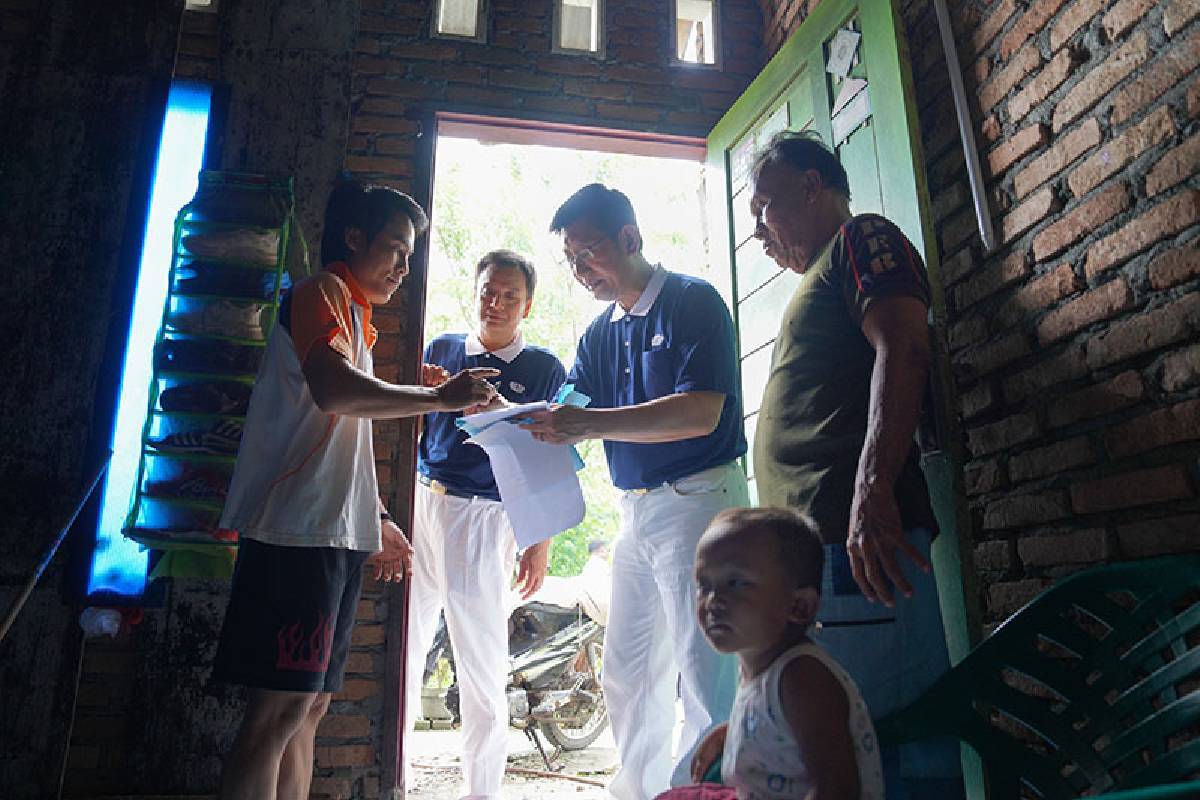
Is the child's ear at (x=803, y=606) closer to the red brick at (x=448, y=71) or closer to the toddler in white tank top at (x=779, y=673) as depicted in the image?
the toddler in white tank top at (x=779, y=673)

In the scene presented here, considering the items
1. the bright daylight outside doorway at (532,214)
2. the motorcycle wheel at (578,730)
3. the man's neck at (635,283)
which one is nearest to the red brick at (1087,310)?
the man's neck at (635,283)

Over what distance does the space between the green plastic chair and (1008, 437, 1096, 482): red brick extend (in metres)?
0.34

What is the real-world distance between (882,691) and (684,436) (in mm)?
853

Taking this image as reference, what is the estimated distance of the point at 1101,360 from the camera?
156 centimetres

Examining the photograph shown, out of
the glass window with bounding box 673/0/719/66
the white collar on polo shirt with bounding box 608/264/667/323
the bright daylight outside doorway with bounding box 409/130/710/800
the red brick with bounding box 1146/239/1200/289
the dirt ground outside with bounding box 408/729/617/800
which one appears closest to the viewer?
the red brick with bounding box 1146/239/1200/289

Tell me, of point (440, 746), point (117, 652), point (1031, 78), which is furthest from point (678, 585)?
point (440, 746)

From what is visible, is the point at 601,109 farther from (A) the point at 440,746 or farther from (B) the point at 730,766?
(A) the point at 440,746

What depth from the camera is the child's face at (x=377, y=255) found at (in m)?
1.82

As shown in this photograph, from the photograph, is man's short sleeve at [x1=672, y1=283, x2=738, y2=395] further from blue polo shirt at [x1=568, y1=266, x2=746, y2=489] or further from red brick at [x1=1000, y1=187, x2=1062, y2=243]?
red brick at [x1=1000, y1=187, x2=1062, y2=243]

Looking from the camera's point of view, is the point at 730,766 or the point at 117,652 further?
the point at 117,652

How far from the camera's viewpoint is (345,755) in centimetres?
270

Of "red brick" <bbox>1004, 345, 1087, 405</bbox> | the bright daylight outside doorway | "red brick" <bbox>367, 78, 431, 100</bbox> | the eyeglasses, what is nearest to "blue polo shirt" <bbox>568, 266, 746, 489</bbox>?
the eyeglasses

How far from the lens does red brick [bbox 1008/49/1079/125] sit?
5.61 ft

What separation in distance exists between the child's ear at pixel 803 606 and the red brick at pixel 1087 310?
0.89 meters
